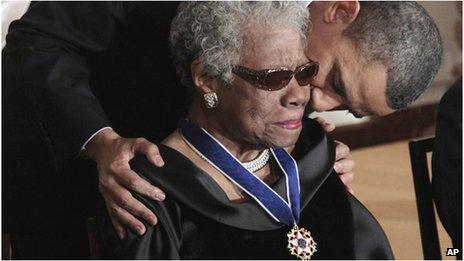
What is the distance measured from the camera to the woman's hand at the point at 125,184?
178 cm

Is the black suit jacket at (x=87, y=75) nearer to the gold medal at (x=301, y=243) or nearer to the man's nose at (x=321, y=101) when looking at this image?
the man's nose at (x=321, y=101)

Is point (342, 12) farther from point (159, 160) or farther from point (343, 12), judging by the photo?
point (159, 160)

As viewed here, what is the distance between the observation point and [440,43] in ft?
6.24

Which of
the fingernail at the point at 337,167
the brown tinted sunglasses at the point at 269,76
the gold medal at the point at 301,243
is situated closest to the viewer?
the brown tinted sunglasses at the point at 269,76

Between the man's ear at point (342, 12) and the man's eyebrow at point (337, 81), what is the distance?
0.09 m

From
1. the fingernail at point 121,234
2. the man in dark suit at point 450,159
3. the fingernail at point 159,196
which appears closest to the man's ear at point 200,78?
the fingernail at point 159,196

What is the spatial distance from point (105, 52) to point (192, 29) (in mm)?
386

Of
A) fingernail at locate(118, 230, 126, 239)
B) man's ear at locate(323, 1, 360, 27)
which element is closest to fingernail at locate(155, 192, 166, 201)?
fingernail at locate(118, 230, 126, 239)

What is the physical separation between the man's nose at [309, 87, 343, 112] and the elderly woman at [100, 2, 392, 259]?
0.33 feet

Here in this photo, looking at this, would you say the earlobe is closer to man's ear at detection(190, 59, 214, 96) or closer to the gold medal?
man's ear at detection(190, 59, 214, 96)

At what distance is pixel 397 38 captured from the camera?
1.83m

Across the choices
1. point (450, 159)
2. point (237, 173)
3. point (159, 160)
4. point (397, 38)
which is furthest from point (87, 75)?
point (450, 159)

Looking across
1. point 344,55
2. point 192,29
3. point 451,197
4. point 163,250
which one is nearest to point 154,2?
point 192,29

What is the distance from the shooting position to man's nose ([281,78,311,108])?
1.76 m
